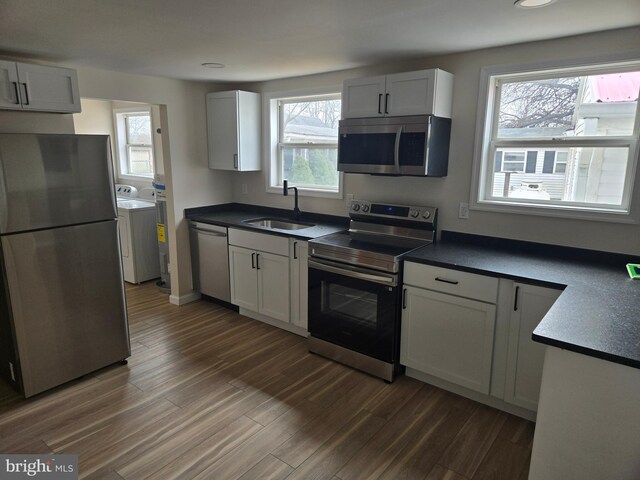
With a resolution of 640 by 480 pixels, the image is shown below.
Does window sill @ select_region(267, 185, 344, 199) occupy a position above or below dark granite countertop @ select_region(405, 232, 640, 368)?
above

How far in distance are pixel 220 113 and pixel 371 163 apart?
1823 mm

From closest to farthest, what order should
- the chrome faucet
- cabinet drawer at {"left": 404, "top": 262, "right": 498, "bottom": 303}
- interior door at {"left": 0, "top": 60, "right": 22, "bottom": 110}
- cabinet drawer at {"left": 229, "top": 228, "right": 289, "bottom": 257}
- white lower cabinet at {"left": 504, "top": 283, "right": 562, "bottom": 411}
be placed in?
white lower cabinet at {"left": 504, "top": 283, "right": 562, "bottom": 411} → cabinet drawer at {"left": 404, "top": 262, "right": 498, "bottom": 303} → interior door at {"left": 0, "top": 60, "right": 22, "bottom": 110} → cabinet drawer at {"left": 229, "top": 228, "right": 289, "bottom": 257} → the chrome faucet

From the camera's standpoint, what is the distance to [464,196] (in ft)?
9.88

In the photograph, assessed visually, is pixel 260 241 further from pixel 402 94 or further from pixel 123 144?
pixel 123 144

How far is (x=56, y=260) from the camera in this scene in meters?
2.65

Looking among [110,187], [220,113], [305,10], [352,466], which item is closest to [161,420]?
[352,466]

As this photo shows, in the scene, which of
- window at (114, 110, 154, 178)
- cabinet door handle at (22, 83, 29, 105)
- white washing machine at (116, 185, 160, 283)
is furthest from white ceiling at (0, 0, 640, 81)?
window at (114, 110, 154, 178)

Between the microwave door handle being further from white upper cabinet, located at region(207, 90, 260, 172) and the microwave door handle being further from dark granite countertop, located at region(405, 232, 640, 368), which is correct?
white upper cabinet, located at region(207, 90, 260, 172)

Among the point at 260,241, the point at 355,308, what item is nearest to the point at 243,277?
the point at 260,241

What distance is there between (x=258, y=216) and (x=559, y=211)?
2690mm

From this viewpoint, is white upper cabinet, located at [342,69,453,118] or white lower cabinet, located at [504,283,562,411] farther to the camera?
white upper cabinet, located at [342,69,453,118]

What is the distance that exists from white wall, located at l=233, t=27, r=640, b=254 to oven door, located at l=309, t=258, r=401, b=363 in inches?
30.7

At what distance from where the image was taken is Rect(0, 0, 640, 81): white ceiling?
1.94 metres

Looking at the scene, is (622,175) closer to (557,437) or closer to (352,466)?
(557,437)
